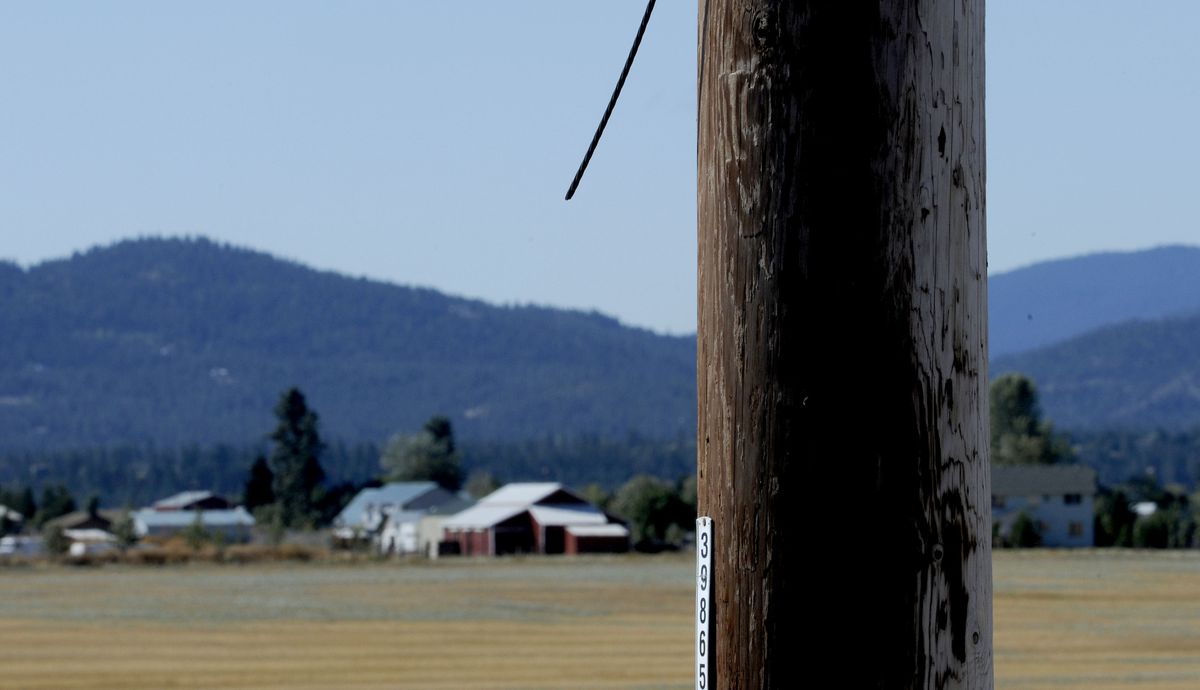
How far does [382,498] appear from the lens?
168500 mm

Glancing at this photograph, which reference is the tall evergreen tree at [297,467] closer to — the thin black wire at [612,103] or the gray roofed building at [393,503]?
the gray roofed building at [393,503]

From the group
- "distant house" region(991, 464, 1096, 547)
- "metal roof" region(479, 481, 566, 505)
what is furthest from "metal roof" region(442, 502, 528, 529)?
"distant house" region(991, 464, 1096, 547)

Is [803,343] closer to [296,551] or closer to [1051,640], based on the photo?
[1051,640]

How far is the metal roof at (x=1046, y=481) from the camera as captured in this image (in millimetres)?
123000

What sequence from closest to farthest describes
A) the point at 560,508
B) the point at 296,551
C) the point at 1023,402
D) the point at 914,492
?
1. the point at 914,492
2. the point at 296,551
3. the point at 560,508
4. the point at 1023,402

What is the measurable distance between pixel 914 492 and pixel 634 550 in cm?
11460

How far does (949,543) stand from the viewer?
2150 mm

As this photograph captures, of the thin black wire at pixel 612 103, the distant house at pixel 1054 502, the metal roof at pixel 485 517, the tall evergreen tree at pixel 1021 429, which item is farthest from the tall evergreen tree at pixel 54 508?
the thin black wire at pixel 612 103

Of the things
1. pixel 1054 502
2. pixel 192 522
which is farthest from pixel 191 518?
pixel 1054 502

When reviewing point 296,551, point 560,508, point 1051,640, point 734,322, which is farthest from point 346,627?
point 560,508

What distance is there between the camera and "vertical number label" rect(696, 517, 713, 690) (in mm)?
2223

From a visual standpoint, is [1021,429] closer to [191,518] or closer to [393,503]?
[393,503]

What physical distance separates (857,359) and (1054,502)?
124 m

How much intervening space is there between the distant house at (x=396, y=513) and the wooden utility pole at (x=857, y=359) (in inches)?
5137
